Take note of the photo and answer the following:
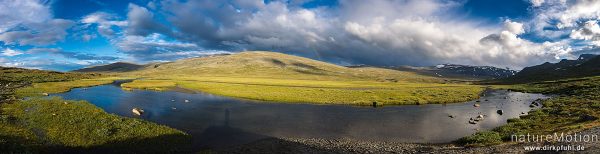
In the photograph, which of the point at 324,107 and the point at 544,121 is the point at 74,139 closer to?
the point at 324,107

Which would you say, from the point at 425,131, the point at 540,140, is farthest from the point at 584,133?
the point at 425,131

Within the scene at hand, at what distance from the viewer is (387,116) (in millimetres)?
61688

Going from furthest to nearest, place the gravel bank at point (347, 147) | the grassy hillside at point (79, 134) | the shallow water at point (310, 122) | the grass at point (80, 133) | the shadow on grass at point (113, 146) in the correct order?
the shallow water at point (310, 122), the gravel bank at point (347, 147), the grass at point (80, 133), the grassy hillside at point (79, 134), the shadow on grass at point (113, 146)

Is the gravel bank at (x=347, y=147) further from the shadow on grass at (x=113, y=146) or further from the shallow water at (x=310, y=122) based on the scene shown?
the shadow on grass at (x=113, y=146)

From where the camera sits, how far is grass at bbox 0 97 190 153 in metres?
33.8

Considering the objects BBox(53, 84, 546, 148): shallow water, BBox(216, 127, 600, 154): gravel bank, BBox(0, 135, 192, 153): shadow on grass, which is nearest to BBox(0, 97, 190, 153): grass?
BBox(0, 135, 192, 153): shadow on grass

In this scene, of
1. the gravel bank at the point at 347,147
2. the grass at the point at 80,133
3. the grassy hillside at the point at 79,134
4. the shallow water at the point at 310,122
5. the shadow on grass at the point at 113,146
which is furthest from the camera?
the shallow water at the point at 310,122

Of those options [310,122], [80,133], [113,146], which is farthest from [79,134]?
[310,122]

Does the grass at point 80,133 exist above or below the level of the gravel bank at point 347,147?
above

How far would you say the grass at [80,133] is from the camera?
33812mm

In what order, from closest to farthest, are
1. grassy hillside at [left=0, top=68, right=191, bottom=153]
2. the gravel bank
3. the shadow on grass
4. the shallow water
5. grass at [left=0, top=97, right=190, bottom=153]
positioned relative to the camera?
the shadow on grass → grassy hillside at [left=0, top=68, right=191, bottom=153] → grass at [left=0, top=97, right=190, bottom=153] → the gravel bank → the shallow water

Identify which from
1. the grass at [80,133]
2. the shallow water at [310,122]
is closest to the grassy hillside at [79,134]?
the grass at [80,133]

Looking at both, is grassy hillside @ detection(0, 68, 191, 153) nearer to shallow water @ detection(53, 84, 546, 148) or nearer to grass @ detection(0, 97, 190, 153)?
grass @ detection(0, 97, 190, 153)

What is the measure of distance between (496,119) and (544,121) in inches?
330
